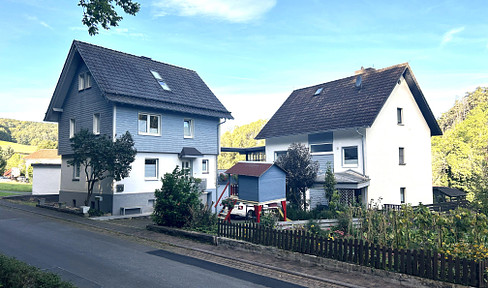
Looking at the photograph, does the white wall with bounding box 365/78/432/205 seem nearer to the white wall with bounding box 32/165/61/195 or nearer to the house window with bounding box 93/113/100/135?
the house window with bounding box 93/113/100/135

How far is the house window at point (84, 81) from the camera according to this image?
24016mm

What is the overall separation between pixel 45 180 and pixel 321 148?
1008 inches

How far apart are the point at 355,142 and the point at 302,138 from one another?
5101 millimetres

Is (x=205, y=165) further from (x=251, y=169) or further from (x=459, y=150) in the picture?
(x=459, y=150)

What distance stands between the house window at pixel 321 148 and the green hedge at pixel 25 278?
23136mm

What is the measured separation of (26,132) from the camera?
509 feet

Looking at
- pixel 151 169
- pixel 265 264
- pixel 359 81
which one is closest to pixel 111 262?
pixel 265 264

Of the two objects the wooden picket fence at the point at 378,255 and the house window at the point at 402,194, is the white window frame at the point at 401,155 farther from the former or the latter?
the wooden picket fence at the point at 378,255

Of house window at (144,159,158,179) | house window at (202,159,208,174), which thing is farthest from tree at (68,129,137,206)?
house window at (202,159,208,174)

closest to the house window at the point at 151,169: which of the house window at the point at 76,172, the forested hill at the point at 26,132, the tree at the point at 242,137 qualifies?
the house window at the point at 76,172

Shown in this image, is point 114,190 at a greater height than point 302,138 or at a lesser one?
lesser

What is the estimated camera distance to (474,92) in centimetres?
6462

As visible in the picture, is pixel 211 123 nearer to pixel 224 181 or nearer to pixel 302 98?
pixel 224 181

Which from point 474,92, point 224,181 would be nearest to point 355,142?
point 224,181
